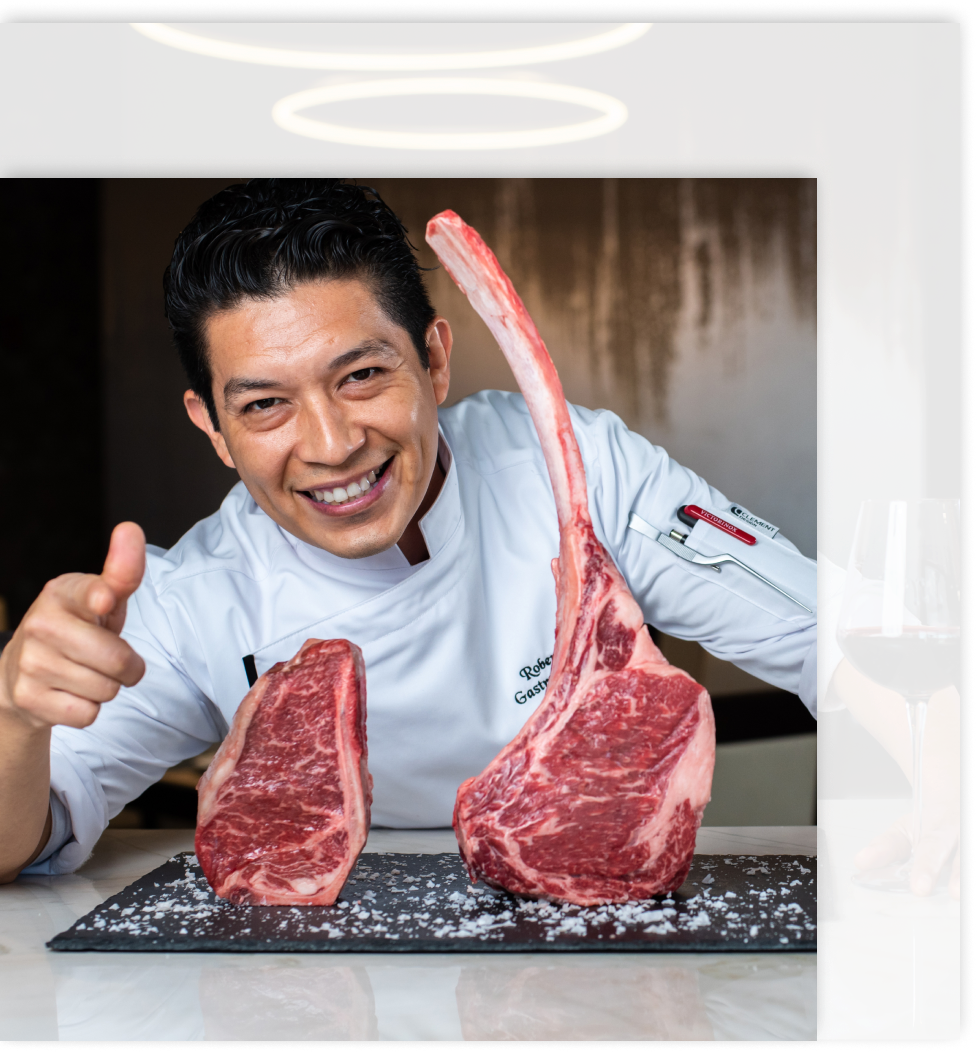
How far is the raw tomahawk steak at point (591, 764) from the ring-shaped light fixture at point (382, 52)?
24 cm

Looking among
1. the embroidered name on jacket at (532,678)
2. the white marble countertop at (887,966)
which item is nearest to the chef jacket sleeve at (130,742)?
the embroidered name on jacket at (532,678)

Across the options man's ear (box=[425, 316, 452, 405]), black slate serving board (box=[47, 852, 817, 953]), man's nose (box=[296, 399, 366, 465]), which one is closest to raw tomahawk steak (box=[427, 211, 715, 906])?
black slate serving board (box=[47, 852, 817, 953])

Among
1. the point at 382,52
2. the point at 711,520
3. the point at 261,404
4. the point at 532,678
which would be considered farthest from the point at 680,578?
the point at 382,52

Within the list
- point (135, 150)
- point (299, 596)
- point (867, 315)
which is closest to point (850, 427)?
point (867, 315)

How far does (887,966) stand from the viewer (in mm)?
615

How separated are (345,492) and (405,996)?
0.51 meters

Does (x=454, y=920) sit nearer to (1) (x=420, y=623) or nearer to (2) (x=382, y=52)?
(1) (x=420, y=623)

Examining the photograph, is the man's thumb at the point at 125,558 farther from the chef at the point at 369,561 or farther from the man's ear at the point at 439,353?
the man's ear at the point at 439,353

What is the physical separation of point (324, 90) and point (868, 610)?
0.66 m

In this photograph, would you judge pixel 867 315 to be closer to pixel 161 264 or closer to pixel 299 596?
pixel 299 596

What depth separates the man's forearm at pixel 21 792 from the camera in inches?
31.4

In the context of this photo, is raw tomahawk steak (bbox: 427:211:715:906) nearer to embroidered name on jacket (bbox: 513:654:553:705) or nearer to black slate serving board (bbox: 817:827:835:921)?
black slate serving board (bbox: 817:827:835:921)

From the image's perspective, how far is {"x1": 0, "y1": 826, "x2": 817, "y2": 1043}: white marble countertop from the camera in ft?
1.78

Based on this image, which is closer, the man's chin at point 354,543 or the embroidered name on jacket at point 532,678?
the man's chin at point 354,543
